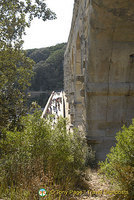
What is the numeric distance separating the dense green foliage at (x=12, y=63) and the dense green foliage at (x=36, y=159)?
0.48 m

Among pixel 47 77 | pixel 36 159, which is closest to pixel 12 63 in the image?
pixel 36 159

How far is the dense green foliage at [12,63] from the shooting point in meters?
3.45

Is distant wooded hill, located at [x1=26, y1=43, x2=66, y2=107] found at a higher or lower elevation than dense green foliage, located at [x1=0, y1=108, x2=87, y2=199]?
higher

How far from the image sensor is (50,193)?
7.75ft

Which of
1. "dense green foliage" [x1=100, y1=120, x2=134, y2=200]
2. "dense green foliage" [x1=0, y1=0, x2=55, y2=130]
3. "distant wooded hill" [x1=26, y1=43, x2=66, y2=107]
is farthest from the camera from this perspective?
"distant wooded hill" [x1=26, y1=43, x2=66, y2=107]

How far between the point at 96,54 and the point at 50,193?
138 inches

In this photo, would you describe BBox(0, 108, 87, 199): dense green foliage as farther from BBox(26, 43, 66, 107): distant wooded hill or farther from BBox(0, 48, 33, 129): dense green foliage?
BBox(26, 43, 66, 107): distant wooded hill

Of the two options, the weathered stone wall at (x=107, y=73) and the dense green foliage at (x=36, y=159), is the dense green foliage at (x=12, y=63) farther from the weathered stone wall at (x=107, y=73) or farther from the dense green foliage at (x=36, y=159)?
the weathered stone wall at (x=107, y=73)

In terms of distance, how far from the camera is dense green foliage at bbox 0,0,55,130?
3.45 meters

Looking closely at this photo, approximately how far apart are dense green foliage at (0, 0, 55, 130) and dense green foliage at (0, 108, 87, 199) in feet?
1.58

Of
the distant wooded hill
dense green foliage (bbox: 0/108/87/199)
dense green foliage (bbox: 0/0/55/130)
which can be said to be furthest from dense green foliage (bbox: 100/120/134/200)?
the distant wooded hill

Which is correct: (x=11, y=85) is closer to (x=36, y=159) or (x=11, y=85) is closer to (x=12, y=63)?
(x=12, y=63)

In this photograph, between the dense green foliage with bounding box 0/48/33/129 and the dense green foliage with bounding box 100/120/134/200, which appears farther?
the dense green foliage with bounding box 0/48/33/129

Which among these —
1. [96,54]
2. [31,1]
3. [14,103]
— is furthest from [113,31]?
[14,103]
